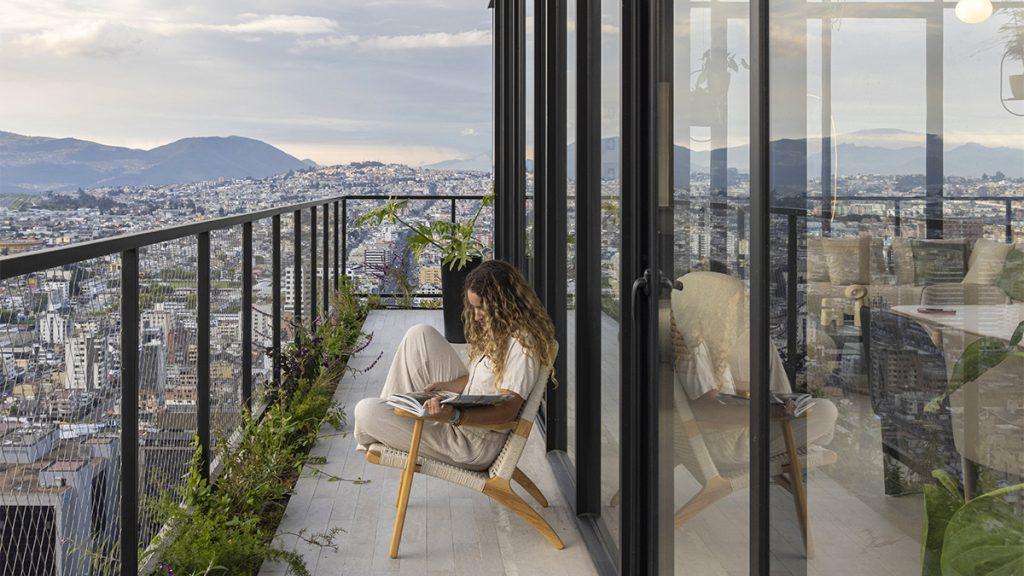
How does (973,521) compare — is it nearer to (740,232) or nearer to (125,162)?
(740,232)

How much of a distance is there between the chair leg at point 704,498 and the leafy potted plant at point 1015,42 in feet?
3.42

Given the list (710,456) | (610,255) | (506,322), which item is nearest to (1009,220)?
(710,456)

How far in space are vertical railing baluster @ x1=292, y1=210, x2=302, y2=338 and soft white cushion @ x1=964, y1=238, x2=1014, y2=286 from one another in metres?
4.80

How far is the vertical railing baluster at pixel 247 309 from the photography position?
387cm

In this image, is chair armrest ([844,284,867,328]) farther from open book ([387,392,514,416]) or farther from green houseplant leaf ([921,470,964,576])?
open book ([387,392,514,416])

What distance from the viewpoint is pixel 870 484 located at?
1031mm

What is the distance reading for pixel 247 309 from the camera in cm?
396

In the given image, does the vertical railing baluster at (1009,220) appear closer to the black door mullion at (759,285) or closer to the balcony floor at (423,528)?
the black door mullion at (759,285)

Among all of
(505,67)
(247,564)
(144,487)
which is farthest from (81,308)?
(505,67)

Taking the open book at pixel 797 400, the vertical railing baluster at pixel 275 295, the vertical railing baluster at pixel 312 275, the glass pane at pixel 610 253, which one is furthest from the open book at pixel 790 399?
the vertical railing baluster at pixel 312 275

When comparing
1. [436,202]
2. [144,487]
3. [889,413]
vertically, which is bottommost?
[144,487]

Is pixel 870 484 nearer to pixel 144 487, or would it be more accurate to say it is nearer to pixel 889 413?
pixel 889 413

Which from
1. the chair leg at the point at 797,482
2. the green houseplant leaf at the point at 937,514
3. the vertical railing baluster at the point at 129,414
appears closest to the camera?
the green houseplant leaf at the point at 937,514

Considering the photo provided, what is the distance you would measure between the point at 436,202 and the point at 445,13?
2415 mm
